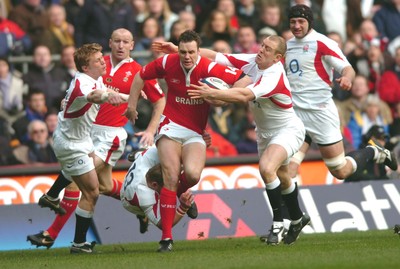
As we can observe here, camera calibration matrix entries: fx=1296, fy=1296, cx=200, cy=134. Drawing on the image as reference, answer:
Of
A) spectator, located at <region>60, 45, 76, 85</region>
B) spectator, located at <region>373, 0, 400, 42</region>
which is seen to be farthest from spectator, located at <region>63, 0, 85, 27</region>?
spectator, located at <region>373, 0, 400, 42</region>

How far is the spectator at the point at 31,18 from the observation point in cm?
2131

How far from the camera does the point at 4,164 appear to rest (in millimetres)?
19172

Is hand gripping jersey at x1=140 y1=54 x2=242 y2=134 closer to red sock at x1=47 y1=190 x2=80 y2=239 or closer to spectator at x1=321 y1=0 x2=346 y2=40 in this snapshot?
red sock at x1=47 y1=190 x2=80 y2=239

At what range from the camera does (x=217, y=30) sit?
21.7m

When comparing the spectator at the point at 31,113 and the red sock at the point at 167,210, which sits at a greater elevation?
the red sock at the point at 167,210

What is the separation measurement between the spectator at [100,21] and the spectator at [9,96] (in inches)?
63.5

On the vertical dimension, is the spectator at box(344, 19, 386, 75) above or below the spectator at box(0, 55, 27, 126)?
below

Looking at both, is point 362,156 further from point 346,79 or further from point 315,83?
point 346,79

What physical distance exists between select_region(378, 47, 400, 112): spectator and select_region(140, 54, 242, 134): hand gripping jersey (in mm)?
7483

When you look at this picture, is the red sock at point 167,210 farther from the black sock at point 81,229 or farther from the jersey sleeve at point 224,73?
the jersey sleeve at point 224,73

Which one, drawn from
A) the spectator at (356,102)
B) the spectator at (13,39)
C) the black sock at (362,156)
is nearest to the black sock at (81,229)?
the black sock at (362,156)

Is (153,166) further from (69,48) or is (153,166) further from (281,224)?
(69,48)

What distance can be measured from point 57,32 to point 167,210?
7884mm

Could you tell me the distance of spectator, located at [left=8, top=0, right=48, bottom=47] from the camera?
2131 cm
